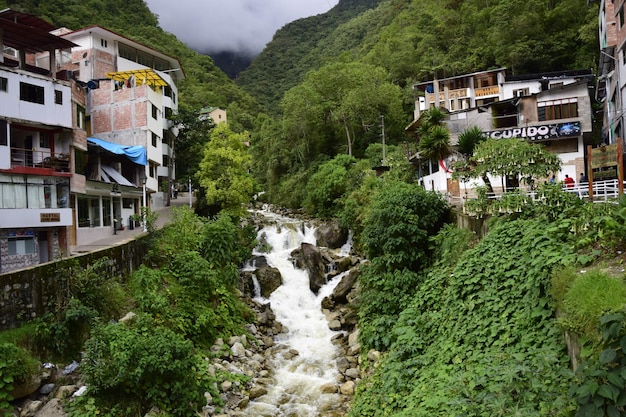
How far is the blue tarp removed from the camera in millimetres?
27259

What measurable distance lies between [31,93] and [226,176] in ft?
40.0

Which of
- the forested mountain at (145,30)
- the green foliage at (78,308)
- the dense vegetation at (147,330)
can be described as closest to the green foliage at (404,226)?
the dense vegetation at (147,330)

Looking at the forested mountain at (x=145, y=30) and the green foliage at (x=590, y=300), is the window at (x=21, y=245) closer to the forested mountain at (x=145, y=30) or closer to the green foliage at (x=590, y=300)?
the green foliage at (x=590, y=300)

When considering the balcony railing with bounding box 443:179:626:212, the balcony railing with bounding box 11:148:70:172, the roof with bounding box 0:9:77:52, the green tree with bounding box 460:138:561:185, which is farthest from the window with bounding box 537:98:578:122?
the balcony railing with bounding box 11:148:70:172

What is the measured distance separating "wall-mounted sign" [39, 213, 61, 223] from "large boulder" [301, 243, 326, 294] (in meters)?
13.8

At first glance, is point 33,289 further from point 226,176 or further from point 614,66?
point 614,66

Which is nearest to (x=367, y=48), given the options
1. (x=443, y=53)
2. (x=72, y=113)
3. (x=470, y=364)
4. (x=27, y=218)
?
(x=443, y=53)

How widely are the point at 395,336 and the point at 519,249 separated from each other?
5.82 metres

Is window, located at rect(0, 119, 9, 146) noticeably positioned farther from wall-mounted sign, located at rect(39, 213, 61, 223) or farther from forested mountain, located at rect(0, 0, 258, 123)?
forested mountain, located at rect(0, 0, 258, 123)

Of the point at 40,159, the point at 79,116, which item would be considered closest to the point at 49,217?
the point at 40,159

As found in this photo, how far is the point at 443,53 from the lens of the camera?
57.1 m

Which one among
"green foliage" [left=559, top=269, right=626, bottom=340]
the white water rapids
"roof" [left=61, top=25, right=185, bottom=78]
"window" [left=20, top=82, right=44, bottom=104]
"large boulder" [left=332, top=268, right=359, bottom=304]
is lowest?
the white water rapids

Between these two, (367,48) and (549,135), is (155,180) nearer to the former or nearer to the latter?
(549,135)

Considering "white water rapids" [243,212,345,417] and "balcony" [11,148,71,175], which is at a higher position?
"balcony" [11,148,71,175]
